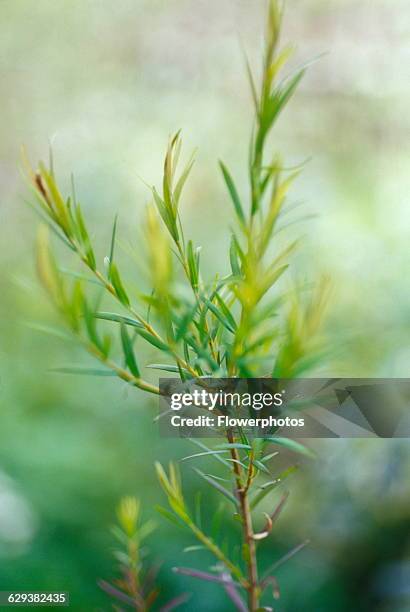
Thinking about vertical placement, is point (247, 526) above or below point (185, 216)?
below

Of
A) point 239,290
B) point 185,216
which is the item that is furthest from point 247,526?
point 185,216

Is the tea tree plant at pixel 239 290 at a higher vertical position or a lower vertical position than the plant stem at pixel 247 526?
higher

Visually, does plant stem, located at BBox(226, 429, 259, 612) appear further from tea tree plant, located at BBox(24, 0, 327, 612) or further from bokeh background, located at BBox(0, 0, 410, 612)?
bokeh background, located at BBox(0, 0, 410, 612)

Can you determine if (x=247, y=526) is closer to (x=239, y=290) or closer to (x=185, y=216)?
(x=239, y=290)

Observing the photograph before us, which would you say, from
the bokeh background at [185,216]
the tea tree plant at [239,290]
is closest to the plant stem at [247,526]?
the tea tree plant at [239,290]

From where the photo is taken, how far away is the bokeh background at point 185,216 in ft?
1.56

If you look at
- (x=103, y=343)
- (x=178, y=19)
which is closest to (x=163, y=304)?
(x=103, y=343)

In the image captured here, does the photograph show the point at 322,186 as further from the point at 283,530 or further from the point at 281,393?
the point at 281,393

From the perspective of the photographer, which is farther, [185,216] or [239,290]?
[185,216]

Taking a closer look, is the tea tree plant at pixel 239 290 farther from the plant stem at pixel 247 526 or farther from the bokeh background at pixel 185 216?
the bokeh background at pixel 185 216

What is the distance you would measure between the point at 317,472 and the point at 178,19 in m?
0.40

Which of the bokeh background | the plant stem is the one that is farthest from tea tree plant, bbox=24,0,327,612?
the bokeh background

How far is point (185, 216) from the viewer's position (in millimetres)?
583

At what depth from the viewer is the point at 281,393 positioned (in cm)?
17
